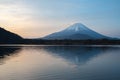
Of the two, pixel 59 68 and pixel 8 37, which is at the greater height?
pixel 8 37

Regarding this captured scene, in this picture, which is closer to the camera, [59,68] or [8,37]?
[59,68]

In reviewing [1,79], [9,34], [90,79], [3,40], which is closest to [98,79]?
[90,79]

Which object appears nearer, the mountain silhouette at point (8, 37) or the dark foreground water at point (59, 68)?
the dark foreground water at point (59, 68)

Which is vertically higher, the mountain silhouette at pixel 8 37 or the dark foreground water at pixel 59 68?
the mountain silhouette at pixel 8 37

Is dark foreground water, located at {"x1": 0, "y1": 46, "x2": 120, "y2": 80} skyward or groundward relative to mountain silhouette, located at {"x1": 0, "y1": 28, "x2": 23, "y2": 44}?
groundward

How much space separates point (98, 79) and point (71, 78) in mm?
1319

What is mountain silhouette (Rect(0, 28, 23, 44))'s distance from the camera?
12900 cm

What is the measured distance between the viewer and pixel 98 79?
13625mm

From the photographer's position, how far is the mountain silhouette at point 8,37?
129 metres

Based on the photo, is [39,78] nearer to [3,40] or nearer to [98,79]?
[98,79]

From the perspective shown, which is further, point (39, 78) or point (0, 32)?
point (0, 32)

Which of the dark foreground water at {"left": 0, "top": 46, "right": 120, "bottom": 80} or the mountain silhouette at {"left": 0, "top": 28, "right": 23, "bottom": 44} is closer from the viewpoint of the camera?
the dark foreground water at {"left": 0, "top": 46, "right": 120, "bottom": 80}

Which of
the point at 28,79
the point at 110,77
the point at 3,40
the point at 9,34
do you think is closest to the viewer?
the point at 28,79

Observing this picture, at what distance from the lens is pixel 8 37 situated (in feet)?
443
